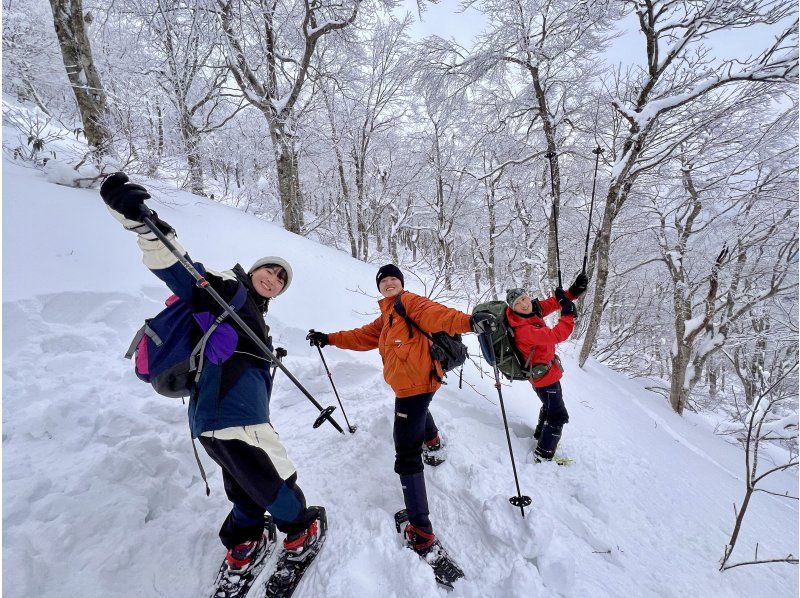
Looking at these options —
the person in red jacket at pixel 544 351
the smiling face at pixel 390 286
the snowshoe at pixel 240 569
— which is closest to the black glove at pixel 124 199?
Answer: the smiling face at pixel 390 286

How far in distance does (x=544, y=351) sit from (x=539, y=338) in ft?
0.53

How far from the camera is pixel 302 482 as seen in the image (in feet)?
9.66

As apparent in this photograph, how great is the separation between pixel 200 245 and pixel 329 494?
444 centimetres

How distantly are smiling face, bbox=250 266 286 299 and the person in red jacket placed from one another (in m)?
2.35

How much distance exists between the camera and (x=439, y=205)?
48.1 ft

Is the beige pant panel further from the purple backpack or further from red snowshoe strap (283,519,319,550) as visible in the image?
red snowshoe strap (283,519,319,550)

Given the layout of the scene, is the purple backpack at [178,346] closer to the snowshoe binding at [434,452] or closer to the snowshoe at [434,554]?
the snowshoe at [434,554]

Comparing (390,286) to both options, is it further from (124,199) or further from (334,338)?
(124,199)

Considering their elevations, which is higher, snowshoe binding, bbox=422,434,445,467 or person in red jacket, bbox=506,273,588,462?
person in red jacket, bbox=506,273,588,462

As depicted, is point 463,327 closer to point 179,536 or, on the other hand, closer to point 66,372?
point 179,536

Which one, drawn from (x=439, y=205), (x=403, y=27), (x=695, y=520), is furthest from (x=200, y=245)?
(x=403, y=27)

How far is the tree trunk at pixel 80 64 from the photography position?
5617mm

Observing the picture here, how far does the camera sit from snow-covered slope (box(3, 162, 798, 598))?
2.15 m

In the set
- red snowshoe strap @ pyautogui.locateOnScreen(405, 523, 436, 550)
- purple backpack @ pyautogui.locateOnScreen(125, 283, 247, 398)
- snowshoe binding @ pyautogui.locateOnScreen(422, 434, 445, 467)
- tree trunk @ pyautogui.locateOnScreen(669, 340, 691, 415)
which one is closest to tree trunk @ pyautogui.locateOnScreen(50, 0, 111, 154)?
purple backpack @ pyautogui.locateOnScreen(125, 283, 247, 398)
